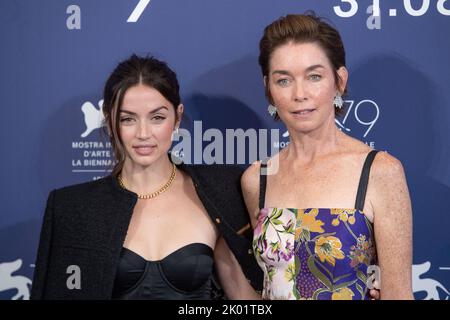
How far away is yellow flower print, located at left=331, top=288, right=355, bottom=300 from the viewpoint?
2.16 metres

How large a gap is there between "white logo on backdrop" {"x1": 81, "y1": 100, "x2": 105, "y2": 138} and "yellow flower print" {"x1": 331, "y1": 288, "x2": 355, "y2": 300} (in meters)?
1.21

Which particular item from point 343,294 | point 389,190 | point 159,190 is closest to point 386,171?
point 389,190

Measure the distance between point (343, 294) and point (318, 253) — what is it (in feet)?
0.47

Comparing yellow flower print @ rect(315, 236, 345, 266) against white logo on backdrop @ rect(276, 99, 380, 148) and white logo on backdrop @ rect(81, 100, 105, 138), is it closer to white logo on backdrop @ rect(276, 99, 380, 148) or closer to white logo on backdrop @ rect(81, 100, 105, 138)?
white logo on backdrop @ rect(276, 99, 380, 148)

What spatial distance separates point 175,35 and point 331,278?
1.19 metres

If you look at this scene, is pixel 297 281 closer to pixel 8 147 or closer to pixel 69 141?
pixel 69 141

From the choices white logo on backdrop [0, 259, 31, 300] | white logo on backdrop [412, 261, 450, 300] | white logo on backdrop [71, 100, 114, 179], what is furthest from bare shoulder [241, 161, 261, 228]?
white logo on backdrop [0, 259, 31, 300]

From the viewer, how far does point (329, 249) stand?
2166 millimetres

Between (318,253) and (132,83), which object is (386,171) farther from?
(132,83)

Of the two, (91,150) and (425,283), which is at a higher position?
(91,150)

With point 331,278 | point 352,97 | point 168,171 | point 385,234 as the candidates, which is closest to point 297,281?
point 331,278

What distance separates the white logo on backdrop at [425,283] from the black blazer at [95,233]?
0.72 m

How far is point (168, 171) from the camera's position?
251 cm

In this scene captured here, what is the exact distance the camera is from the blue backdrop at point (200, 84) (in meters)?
2.78
